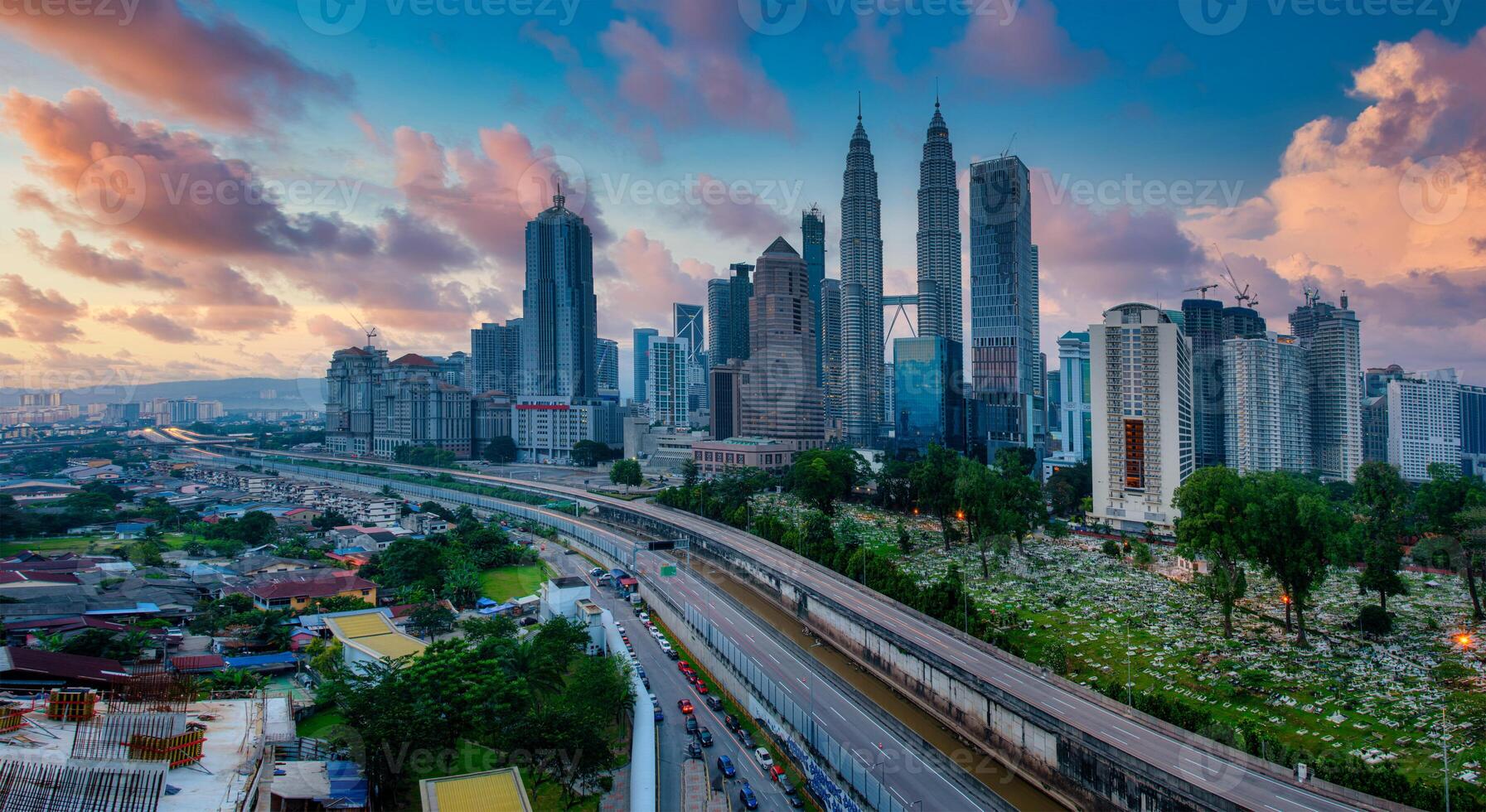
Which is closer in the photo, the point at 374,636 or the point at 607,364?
the point at 374,636

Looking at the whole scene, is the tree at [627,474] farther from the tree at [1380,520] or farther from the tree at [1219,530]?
the tree at [1380,520]

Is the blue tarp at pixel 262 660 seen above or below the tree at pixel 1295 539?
below

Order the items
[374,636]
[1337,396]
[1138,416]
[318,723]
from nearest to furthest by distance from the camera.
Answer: [318,723], [374,636], [1138,416], [1337,396]

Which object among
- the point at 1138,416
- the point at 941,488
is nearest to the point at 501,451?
the point at 941,488

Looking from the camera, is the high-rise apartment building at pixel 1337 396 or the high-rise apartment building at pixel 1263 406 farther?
the high-rise apartment building at pixel 1337 396

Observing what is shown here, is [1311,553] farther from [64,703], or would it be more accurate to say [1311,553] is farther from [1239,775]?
[64,703]

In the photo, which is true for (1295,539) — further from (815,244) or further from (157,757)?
(815,244)

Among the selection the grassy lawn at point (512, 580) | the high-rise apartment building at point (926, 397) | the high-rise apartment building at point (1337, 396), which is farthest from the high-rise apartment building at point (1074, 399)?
the grassy lawn at point (512, 580)
